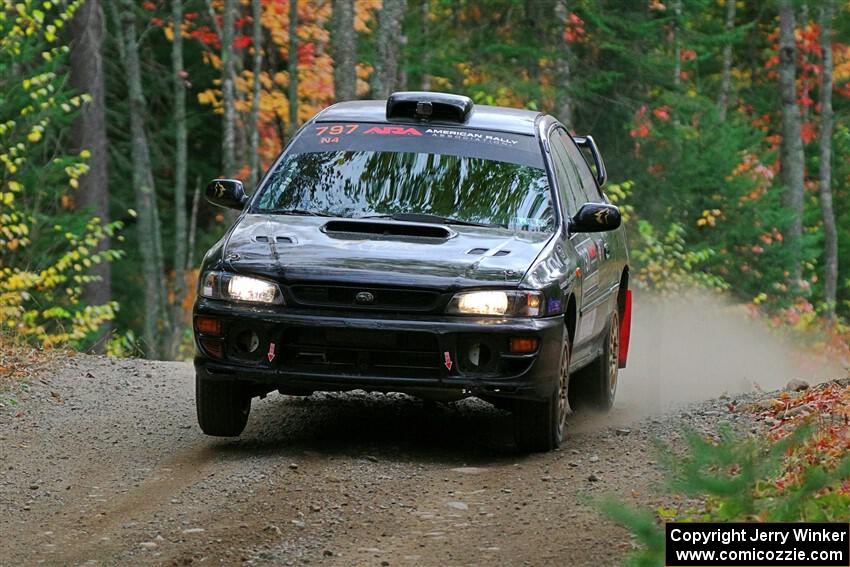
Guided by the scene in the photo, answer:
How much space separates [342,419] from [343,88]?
9618 millimetres

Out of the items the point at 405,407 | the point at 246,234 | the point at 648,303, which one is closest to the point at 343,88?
the point at 648,303

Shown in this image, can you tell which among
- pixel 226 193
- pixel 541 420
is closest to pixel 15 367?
pixel 226 193

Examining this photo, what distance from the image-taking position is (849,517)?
6.20 metres

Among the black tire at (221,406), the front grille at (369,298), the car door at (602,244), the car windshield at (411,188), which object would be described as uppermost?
the car windshield at (411,188)

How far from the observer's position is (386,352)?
8.25 metres

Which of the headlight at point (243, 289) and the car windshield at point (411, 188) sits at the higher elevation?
the car windshield at point (411, 188)

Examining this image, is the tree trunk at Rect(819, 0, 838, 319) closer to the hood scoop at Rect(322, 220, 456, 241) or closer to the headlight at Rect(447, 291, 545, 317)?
the hood scoop at Rect(322, 220, 456, 241)

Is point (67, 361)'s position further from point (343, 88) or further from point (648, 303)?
point (648, 303)

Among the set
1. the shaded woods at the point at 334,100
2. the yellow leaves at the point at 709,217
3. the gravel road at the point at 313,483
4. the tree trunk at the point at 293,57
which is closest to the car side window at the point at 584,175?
the gravel road at the point at 313,483

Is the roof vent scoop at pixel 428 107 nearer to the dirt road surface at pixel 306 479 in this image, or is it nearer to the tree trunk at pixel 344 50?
the dirt road surface at pixel 306 479

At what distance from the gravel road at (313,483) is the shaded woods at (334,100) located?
16.7 feet

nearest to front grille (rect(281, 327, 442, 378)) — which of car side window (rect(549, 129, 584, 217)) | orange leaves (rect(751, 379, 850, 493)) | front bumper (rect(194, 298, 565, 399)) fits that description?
front bumper (rect(194, 298, 565, 399))

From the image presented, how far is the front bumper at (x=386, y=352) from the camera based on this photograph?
8180 mm

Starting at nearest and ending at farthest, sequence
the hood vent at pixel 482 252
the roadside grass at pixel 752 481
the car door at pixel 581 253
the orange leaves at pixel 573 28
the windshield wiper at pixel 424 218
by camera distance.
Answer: the roadside grass at pixel 752 481, the hood vent at pixel 482 252, the windshield wiper at pixel 424 218, the car door at pixel 581 253, the orange leaves at pixel 573 28
